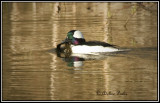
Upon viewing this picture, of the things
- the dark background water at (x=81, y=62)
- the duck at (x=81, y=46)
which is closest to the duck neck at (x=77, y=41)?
the duck at (x=81, y=46)

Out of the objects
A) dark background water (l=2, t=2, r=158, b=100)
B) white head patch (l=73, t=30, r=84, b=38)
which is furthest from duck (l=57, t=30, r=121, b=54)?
dark background water (l=2, t=2, r=158, b=100)

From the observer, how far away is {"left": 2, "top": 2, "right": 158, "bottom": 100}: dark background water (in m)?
9.31

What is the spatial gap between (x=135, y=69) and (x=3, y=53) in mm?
3593

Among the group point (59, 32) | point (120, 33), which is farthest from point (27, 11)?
point (120, 33)

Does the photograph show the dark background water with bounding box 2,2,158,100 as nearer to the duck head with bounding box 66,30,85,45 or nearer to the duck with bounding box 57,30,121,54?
the duck with bounding box 57,30,121,54

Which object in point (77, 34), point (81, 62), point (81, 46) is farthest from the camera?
point (77, 34)

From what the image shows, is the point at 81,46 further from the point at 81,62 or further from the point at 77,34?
the point at 81,62

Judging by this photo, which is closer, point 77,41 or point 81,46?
point 81,46

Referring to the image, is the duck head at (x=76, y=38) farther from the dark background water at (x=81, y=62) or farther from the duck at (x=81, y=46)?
the dark background water at (x=81, y=62)

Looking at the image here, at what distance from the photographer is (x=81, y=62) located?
11.8 meters

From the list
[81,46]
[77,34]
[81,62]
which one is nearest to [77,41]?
[77,34]

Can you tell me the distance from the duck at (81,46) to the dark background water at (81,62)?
15.8 inches

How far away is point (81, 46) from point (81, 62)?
134 cm

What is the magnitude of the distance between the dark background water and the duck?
0.40 m
